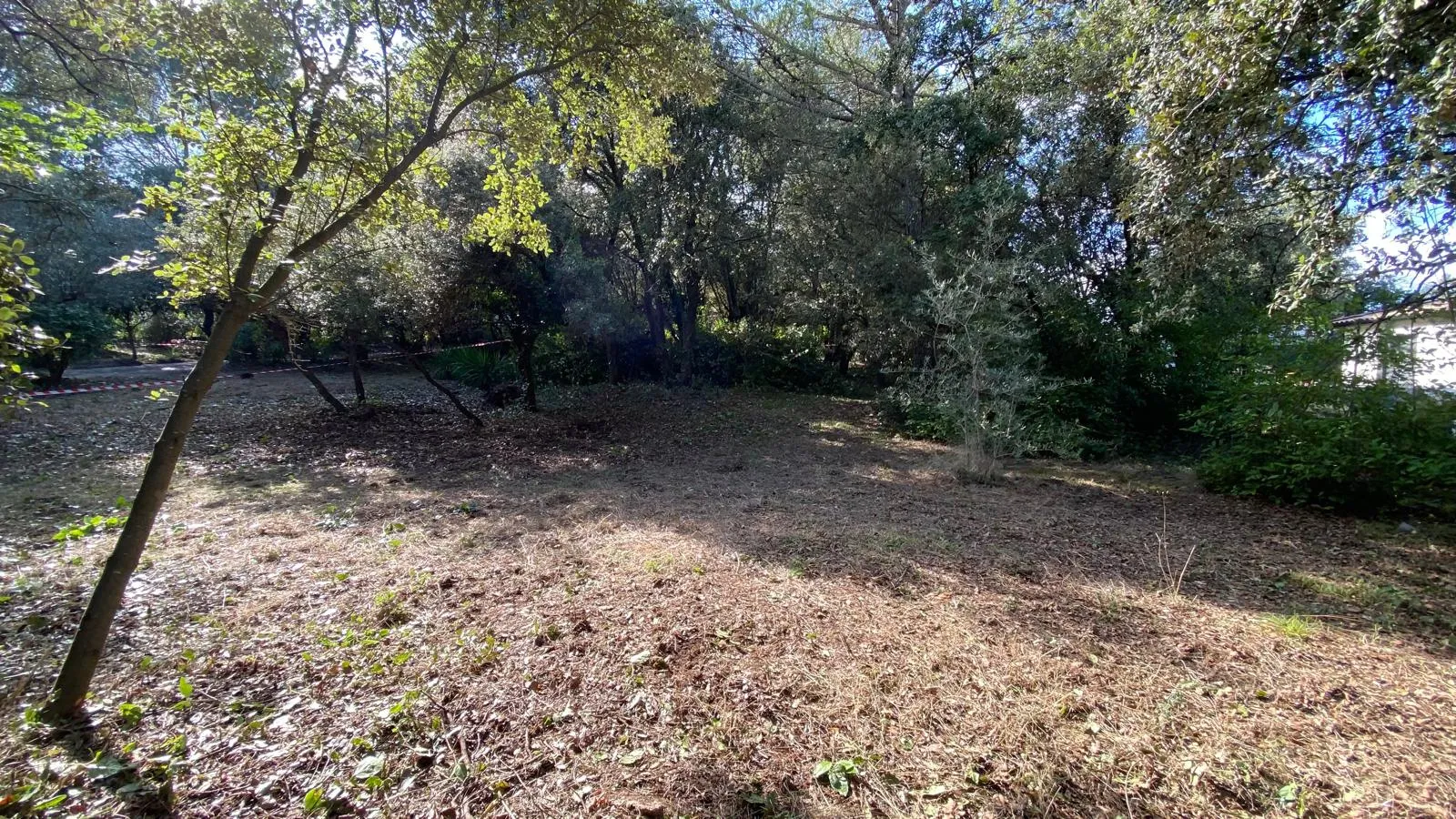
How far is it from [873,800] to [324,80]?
3.81m

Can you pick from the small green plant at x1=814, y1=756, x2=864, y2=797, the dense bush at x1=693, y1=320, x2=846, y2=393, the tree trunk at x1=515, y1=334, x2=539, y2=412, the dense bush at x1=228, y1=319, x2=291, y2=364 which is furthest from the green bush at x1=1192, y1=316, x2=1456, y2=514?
the dense bush at x1=228, y1=319, x2=291, y2=364

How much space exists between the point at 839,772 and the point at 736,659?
2.65 ft

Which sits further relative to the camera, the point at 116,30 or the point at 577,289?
the point at 577,289

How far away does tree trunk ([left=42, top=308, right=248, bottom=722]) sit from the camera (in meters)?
2.16

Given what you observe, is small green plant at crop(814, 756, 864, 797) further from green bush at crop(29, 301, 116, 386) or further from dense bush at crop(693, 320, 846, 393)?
green bush at crop(29, 301, 116, 386)

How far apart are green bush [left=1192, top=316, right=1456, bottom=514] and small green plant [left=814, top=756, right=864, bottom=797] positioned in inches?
225

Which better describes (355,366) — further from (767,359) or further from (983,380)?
(983,380)

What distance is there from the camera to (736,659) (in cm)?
272

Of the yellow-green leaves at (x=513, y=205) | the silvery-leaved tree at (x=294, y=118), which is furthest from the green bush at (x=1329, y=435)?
the yellow-green leaves at (x=513, y=205)

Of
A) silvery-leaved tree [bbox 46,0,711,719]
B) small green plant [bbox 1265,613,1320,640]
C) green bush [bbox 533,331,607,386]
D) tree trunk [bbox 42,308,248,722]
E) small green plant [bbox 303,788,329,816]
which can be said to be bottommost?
small green plant [bbox 303,788,329,816]

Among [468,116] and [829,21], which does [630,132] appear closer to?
[468,116]

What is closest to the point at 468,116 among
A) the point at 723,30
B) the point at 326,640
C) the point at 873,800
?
the point at 326,640

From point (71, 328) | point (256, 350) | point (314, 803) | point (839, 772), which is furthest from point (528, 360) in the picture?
point (256, 350)

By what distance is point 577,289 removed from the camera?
1013 cm
